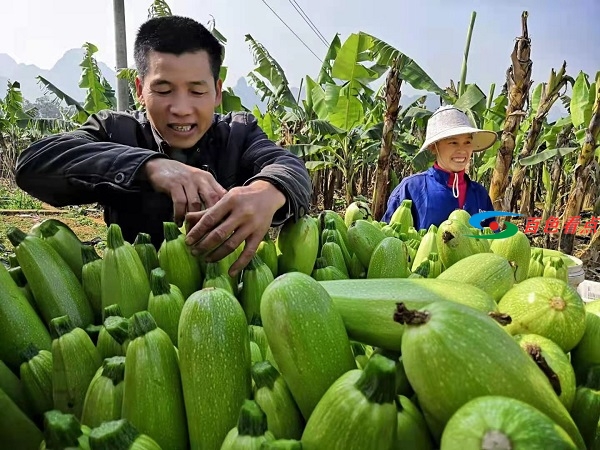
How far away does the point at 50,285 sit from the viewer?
1187mm

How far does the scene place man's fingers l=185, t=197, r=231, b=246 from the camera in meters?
1.19

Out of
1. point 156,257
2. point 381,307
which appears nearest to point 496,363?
point 381,307

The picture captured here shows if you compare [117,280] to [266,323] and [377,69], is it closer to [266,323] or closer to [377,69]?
[266,323]

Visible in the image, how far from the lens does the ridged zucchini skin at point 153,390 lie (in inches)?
32.2

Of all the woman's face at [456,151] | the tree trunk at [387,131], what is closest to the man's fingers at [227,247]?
the woman's face at [456,151]

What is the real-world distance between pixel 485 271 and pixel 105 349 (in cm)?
97

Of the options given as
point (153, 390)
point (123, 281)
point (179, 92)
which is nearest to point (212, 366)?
point (153, 390)

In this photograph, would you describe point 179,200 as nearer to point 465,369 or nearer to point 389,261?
point 389,261

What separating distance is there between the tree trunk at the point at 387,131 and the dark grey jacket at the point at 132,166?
3433 mm

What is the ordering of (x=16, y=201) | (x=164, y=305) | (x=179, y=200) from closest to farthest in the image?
1. (x=164, y=305)
2. (x=179, y=200)
3. (x=16, y=201)

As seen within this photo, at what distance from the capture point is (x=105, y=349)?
100 cm

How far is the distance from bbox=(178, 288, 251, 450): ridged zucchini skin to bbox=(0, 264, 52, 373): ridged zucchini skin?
486mm

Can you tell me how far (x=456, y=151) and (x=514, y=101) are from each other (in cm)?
182

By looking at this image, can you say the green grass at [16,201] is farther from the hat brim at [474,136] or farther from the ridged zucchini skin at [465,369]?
the ridged zucchini skin at [465,369]
